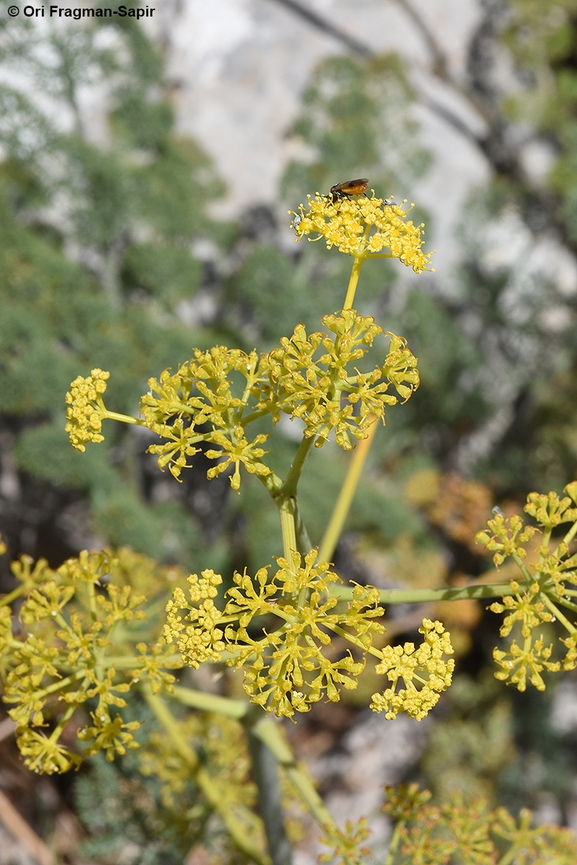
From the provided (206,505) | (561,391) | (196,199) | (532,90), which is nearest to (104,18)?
(196,199)

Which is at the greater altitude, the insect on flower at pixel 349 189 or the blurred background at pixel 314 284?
the blurred background at pixel 314 284

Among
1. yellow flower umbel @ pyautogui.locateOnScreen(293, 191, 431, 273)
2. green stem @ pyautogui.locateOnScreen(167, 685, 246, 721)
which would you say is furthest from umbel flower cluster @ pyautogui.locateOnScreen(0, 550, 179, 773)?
yellow flower umbel @ pyautogui.locateOnScreen(293, 191, 431, 273)

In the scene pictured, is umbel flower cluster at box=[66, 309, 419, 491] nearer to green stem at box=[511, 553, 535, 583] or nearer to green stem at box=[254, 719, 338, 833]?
green stem at box=[511, 553, 535, 583]

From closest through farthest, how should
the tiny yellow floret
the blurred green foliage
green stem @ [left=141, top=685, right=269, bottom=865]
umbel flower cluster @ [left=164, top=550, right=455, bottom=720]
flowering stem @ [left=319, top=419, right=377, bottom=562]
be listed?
umbel flower cluster @ [left=164, top=550, right=455, bottom=720] → the tiny yellow floret → flowering stem @ [left=319, top=419, right=377, bottom=562] → green stem @ [left=141, top=685, right=269, bottom=865] → the blurred green foliage

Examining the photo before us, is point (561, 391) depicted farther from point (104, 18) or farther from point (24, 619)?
point (24, 619)

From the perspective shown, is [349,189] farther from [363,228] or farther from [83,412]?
[83,412]

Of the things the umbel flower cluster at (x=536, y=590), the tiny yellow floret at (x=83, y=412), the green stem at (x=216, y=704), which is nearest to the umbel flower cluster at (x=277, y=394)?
the tiny yellow floret at (x=83, y=412)

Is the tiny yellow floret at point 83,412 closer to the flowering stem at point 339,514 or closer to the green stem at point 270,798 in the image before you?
the flowering stem at point 339,514
